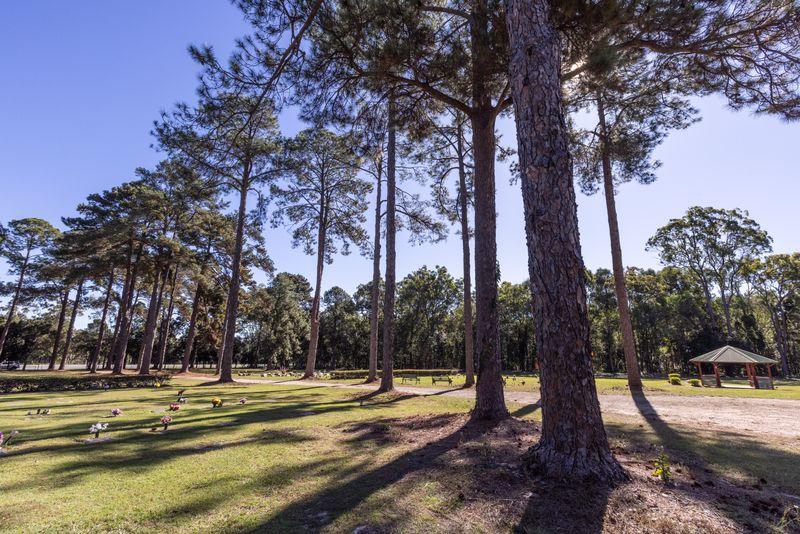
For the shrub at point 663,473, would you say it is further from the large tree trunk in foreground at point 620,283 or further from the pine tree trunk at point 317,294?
the pine tree trunk at point 317,294

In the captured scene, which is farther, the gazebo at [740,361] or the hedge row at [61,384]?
the gazebo at [740,361]

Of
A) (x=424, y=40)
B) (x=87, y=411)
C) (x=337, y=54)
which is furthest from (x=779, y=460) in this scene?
(x=87, y=411)

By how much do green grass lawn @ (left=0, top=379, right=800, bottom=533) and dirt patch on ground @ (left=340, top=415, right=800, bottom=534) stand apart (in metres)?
0.03

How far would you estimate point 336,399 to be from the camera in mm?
11680

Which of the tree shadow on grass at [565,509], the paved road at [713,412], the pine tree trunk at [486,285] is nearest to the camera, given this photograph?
the tree shadow on grass at [565,509]

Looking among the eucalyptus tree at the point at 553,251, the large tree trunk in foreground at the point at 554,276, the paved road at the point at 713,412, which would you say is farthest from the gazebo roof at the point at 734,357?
the large tree trunk in foreground at the point at 554,276

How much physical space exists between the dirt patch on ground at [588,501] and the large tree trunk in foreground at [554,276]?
0.30 metres

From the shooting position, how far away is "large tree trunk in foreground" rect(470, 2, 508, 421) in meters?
6.64

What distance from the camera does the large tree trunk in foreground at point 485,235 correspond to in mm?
6637

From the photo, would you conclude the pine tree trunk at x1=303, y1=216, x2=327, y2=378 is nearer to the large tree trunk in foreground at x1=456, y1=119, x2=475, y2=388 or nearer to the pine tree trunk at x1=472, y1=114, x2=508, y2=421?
the large tree trunk in foreground at x1=456, y1=119, x2=475, y2=388

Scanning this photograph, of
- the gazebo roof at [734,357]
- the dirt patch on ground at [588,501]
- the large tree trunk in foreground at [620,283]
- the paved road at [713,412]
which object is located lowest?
the paved road at [713,412]

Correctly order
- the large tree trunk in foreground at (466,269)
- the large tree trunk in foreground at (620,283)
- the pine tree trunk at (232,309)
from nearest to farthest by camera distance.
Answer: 1. the large tree trunk in foreground at (620,283)
2. the large tree trunk in foreground at (466,269)
3. the pine tree trunk at (232,309)

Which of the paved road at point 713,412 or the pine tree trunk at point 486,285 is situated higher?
the pine tree trunk at point 486,285

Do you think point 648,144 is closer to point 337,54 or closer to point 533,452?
point 337,54
